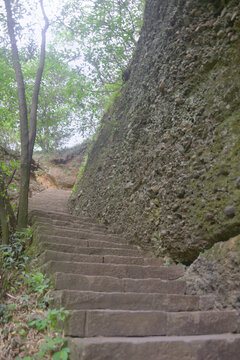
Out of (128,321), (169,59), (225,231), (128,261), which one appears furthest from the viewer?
(169,59)

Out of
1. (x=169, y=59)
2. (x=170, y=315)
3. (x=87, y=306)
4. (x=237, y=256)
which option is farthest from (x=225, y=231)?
(x=169, y=59)

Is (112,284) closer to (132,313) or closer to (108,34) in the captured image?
(132,313)

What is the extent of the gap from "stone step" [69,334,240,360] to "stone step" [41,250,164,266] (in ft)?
4.61

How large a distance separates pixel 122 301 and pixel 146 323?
1.29ft

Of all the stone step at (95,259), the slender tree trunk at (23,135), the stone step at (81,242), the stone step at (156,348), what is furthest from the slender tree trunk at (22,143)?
the stone step at (156,348)

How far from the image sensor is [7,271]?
3.34 meters

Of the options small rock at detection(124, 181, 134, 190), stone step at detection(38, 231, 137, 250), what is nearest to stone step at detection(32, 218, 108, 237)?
stone step at detection(38, 231, 137, 250)

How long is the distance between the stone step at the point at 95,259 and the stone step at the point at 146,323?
126 cm

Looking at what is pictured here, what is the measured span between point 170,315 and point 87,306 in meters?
0.70

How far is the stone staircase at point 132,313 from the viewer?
1948mm

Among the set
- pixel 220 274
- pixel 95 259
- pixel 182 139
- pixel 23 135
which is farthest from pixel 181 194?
pixel 23 135

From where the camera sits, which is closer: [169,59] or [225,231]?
[225,231]

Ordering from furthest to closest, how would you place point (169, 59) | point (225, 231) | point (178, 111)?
point (169, 59) → point (178, 111) → point (225, 231)

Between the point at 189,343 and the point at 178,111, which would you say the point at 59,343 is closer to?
the point at 189,343
